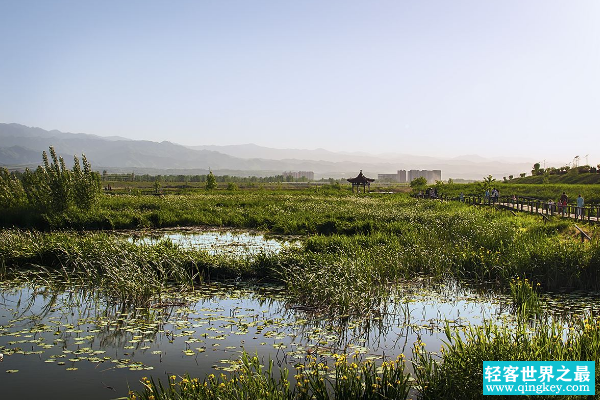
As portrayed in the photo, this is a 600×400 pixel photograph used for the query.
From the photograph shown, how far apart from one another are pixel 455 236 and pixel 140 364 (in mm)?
14460

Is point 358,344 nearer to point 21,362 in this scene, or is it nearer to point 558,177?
point 21,362

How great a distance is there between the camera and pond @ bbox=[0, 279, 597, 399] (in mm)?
7590

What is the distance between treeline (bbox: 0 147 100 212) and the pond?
15544 mm

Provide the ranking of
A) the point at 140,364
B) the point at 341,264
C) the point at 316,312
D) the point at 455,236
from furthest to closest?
the point at 455,236
the point at 341,264
the point at 316,312
the point at 140,364

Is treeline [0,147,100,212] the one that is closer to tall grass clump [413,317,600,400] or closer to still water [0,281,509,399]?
still water [0,281,509,399]

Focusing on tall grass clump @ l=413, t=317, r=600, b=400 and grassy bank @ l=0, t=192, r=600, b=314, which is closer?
tall grass clump @ l=413, t=317, r=600, b=400

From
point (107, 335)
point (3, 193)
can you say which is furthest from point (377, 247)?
point (3, 193)

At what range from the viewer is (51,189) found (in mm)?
27281

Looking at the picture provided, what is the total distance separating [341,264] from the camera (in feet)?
42.5

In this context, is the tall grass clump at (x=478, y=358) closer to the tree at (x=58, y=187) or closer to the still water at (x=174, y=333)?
the still water at (x=174, y=333)

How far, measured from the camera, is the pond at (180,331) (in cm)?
759

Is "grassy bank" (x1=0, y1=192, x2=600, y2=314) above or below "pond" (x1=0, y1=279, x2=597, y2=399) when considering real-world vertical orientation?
above

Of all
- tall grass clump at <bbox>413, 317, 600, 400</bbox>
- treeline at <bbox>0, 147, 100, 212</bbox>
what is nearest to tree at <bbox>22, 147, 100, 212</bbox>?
treeline at <bbox>0, 147, 100, 212</bbox>

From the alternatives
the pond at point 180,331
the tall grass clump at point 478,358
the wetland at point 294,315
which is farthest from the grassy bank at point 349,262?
the tall grass clump at point 478,358
